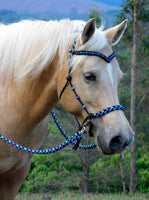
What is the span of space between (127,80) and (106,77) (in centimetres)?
1621

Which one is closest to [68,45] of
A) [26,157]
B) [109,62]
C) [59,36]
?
[59,36]

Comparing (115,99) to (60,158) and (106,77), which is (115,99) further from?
(60,158)

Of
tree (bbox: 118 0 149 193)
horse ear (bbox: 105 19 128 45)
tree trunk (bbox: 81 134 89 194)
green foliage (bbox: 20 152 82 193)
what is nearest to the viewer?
horse ear (bbox: 105 19 128 45)

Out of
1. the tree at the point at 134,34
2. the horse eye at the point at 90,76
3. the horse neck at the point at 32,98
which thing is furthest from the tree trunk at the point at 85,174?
the horse eye at the point at 90,76

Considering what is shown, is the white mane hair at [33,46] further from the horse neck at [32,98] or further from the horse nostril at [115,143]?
the horse nostril at [115,143]

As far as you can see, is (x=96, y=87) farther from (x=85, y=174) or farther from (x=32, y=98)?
(x=85, y=174)

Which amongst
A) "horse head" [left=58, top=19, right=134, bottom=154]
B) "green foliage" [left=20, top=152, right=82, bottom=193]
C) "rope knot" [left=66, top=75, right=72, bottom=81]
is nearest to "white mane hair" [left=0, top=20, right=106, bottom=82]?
"horse head" [left=58, top=19, right=134, bottom=154]

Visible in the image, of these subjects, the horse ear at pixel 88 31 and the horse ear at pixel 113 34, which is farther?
the horse ear at pixel 113 34

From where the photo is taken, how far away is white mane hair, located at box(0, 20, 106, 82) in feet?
9.01

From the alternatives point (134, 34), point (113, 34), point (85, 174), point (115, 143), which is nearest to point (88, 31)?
point (113, 34)

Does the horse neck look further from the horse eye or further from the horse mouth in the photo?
the horse mouth

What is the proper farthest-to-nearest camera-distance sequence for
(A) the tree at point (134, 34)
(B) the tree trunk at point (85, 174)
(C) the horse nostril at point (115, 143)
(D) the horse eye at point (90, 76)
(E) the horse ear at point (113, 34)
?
(B) the tree trunk at point (85, 174) < (A) the tree at point (134, 34) < (E) the horse ear at point (113, 34) < (D) the horse eye at point (90, 76) < (C) the horse nostril at point (115, 143)

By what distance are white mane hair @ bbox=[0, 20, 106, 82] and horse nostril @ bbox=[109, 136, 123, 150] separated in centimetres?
88

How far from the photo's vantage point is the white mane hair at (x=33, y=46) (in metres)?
2.75
